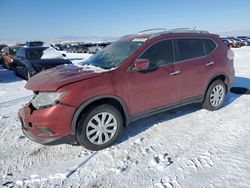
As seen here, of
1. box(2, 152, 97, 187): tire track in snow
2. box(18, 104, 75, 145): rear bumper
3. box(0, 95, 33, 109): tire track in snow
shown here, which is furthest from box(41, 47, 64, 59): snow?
box(2, 152, 97, 187): tire track in snow

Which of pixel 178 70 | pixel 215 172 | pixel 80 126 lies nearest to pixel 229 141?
pixel 215 172

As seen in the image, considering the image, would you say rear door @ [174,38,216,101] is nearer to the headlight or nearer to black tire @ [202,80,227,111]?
black tire @ [202,80,227,111]

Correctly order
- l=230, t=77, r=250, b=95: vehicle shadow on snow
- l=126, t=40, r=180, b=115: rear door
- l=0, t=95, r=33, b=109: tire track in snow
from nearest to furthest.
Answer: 1. l=126, t=40, r=180, b=115: rear door
2. l=0, t=95, r=33, b=109: tire track in snow
3. l=230, t=77, r=250, b=95: vehicle shadow on snow

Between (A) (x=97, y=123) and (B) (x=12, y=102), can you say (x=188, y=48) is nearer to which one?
(A) (x=97, y=123)

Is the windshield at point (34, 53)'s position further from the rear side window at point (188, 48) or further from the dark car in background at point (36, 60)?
the rear side window at point (188, 48)

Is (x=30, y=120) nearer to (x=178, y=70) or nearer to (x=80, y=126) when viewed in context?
(x=80, y=126)

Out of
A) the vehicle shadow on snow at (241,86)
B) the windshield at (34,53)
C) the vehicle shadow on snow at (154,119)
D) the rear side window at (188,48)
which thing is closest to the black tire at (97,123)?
the vehicle shadow on snow at (154,119)

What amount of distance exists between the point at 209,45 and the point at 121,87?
2.54 m

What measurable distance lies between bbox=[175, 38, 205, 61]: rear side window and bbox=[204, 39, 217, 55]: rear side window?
0.12 meters

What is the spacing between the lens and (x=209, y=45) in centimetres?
505

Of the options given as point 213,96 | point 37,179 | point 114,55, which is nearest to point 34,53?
point 114,55

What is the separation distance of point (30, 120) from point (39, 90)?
47 centimetres

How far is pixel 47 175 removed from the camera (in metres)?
3.09

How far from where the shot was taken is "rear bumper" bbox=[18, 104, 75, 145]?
3264 millimetres
